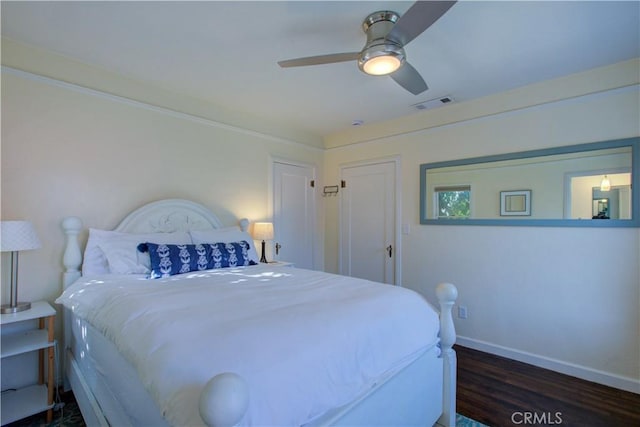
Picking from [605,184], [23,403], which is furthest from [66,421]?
[605,184]

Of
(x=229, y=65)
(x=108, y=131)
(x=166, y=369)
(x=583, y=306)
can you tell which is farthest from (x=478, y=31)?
(x=108, y=131)

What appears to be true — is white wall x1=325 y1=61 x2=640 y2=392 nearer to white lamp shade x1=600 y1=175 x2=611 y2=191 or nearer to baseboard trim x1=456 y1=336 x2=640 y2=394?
baseboard trim x1=456 y1=336 x2=640 y2=394

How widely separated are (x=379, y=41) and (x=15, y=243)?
2.56 m

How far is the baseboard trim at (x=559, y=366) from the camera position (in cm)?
238

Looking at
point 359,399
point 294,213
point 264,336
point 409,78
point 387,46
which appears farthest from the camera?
point 294,213

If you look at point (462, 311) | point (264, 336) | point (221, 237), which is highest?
point (221, 237)

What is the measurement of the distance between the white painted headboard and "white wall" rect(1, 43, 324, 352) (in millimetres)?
103

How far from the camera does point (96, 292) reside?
6.24ft

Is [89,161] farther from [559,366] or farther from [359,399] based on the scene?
[559,366]

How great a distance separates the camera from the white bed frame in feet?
2.53

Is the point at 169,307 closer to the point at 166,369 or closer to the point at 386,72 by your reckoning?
the point at 166,369

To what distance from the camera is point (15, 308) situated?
2.00 meters

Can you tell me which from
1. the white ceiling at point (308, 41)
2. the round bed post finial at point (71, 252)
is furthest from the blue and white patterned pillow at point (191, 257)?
the white ceiling at point (308, 41)

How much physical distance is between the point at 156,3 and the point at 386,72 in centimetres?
142
